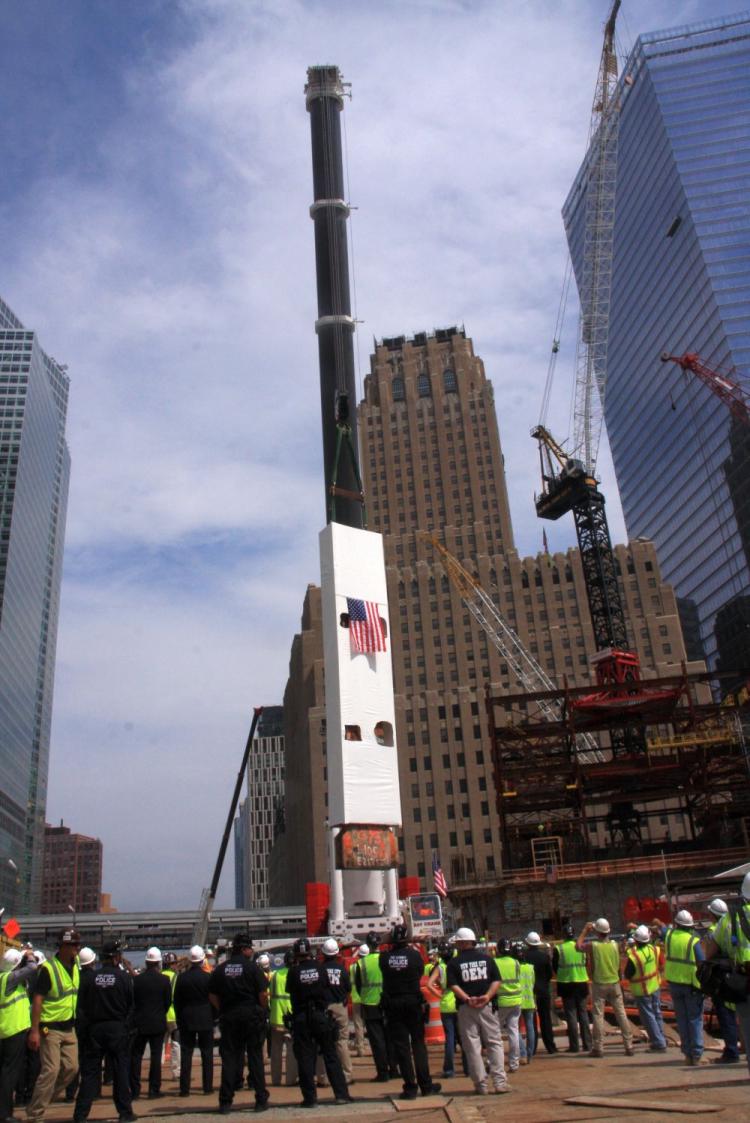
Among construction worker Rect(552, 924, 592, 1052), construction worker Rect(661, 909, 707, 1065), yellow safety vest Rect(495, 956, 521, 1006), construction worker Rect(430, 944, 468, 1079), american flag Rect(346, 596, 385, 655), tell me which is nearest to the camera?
construction worker Rect(661, 909, 707, 1065)

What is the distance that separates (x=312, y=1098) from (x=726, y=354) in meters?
137

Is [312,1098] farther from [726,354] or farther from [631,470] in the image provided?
[631,470]

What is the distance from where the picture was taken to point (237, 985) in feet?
43.1

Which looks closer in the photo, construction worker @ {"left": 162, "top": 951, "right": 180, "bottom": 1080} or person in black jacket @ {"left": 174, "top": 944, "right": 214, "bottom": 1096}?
person in black jacket @ {"left": 174, "top": 944, "right": 214, "bottom": 1096}

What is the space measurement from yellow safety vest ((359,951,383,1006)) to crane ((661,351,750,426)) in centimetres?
12466

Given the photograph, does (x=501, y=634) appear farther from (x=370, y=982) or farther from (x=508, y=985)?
(x=508, y=985)

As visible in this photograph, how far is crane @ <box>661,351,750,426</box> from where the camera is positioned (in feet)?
427

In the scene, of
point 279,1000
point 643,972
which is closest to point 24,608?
point 279,1000

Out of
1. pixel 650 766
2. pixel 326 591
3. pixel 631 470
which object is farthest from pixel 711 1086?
pixel 631 470

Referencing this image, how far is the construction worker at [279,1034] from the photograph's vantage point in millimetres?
16406

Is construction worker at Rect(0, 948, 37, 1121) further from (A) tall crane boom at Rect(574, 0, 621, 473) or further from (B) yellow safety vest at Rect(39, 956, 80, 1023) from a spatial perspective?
(A) tall crane boom at Rect(574, 0, 621, 473)

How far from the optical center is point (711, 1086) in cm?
1202

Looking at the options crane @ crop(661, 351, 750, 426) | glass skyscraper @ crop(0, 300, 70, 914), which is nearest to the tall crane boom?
crane @ crop(661, 351, 750, 426)

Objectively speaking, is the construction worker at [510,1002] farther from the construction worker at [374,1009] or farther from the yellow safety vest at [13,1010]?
the yellow safety vest at [13,1010]
